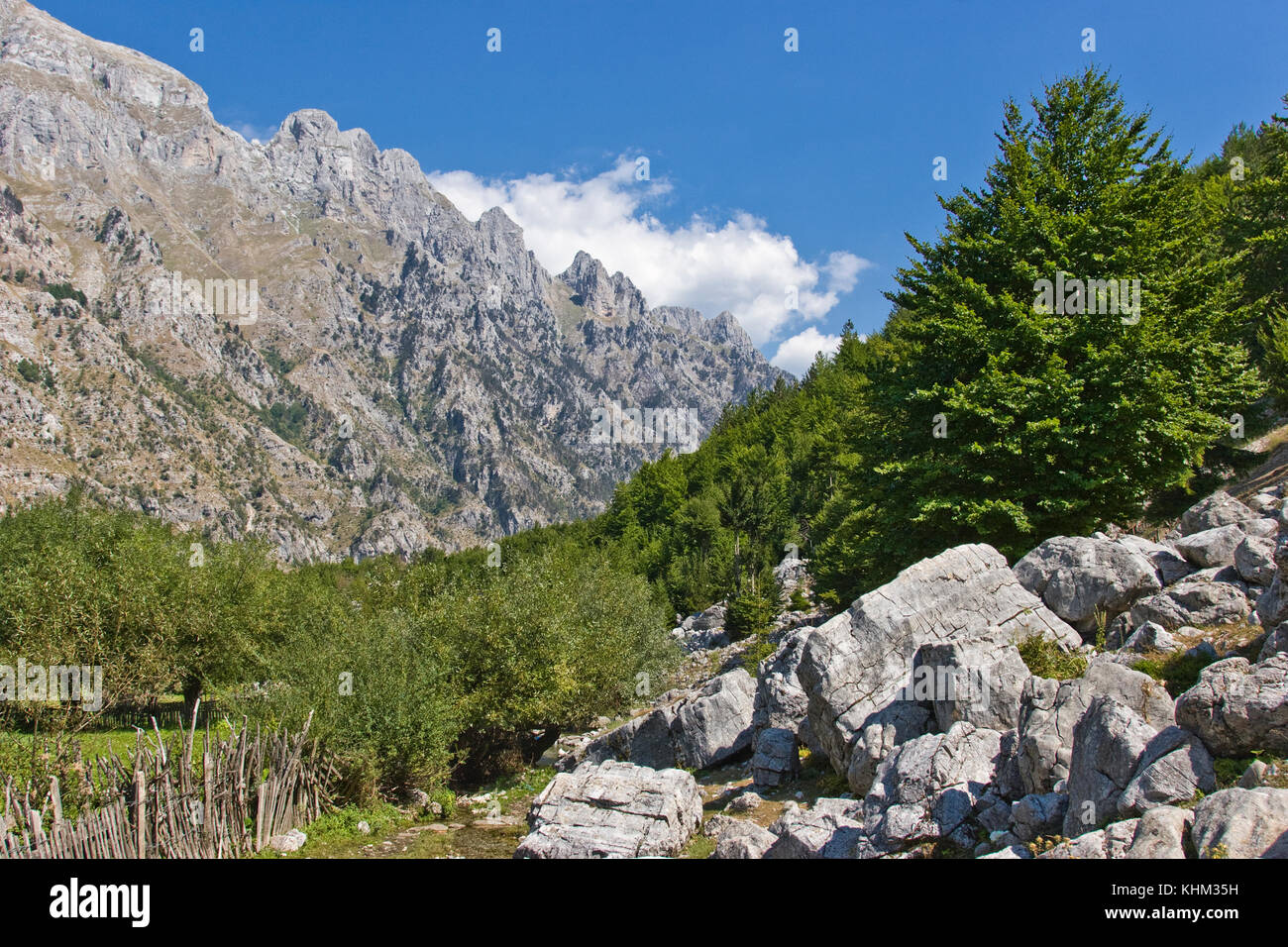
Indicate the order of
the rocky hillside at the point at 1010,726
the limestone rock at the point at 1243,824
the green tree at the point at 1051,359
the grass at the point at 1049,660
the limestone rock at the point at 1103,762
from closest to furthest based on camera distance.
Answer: the limestone rock at the point at 1243,824, the rocky hillside at the point at 1010,726, the limestone rock at the point at 1103,762, the grass at the point at 1049,660, the green tree at the point at 1051,359

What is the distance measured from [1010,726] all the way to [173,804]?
17.8 m

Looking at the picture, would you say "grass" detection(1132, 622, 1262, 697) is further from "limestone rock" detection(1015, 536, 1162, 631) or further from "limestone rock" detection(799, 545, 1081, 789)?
"limestone rock" detection(799, 545, 1081, 789)

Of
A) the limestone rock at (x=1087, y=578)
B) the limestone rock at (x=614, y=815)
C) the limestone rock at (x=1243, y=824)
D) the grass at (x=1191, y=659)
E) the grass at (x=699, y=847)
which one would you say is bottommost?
the grass at (x=699, y=847)

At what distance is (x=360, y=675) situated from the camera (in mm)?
26094

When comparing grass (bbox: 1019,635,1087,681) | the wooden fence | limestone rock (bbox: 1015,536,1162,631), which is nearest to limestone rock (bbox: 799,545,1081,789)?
limestone rock (bbox: 1015,536,1162,631)

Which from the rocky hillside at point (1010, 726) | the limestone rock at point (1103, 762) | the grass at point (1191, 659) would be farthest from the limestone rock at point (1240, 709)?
the grass at point (1191, 659)

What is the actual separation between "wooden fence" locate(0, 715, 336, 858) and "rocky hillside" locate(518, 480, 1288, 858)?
7.87 m

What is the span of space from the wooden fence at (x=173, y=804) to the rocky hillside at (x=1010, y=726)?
25.8ft

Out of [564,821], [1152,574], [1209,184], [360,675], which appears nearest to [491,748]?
[360,675]

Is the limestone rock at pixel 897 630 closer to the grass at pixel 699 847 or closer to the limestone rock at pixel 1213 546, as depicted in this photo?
the limestone rock at pixel 1213 546

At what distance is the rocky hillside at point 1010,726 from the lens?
7.70m

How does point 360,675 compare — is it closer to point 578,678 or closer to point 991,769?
point 578,678

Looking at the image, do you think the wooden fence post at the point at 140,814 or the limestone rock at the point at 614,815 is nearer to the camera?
the limestone rock at the point at 614,815

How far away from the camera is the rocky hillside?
7703 millimetres
